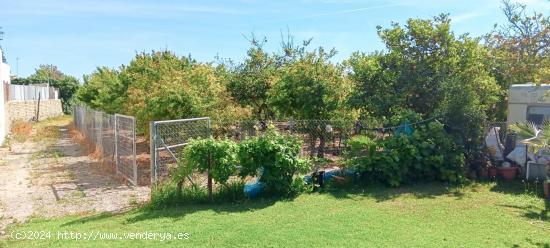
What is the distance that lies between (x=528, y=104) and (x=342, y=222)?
632 cm

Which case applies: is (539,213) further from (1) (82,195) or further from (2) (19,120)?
(2) (19,120)

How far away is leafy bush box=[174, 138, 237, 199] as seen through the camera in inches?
274

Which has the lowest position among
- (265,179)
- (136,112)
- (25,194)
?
(25,194)

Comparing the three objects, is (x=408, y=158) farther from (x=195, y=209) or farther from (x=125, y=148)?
(x=125, y=148)

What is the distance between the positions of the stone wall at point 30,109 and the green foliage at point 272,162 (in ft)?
61.0

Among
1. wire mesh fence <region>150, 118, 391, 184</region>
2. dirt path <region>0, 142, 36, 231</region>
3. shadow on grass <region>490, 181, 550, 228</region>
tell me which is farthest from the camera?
wire mesh fence <region>150, 118, 391, 184</region>

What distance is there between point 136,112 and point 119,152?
1.54 metres

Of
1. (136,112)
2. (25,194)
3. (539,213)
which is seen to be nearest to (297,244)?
(539,213)

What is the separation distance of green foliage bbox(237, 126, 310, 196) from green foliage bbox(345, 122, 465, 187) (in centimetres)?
165

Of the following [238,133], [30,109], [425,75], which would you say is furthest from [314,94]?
[30,109]

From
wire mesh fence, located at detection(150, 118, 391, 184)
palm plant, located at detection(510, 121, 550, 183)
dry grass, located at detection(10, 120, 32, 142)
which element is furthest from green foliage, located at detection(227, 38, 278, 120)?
dry grass, located at detection(10, 120, 32, 142)

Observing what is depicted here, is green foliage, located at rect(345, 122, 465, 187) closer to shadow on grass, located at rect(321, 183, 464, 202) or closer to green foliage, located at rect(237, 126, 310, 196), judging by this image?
shadow on grass, located at rect(321, 183, 464, 202)

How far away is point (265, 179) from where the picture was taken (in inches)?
293

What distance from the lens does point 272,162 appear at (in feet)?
24.3
